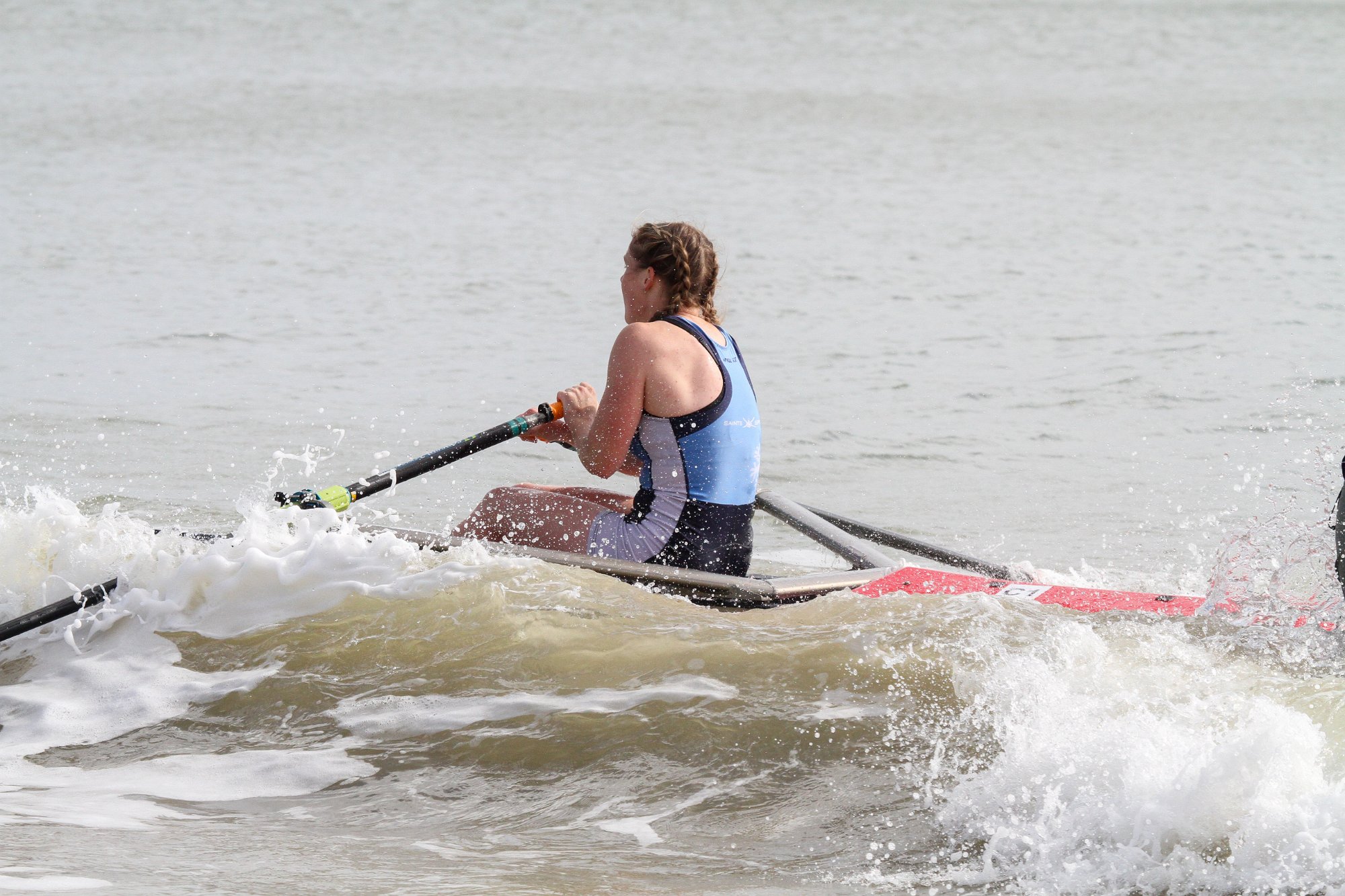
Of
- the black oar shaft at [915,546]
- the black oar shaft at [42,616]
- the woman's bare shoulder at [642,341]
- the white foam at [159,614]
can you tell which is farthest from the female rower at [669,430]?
the black oar shaft at [42,616]

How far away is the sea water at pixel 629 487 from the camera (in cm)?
373

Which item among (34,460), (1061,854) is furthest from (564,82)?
(1061,854)

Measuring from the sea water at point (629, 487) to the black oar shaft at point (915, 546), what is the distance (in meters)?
0.10

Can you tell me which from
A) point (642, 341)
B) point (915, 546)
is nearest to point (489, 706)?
point (642, 341)

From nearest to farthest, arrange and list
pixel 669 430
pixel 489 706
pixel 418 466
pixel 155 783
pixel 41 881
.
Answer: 1. pixel 41 881
2. pixel 155 783
3. pixel 489 706
4. pixel 669 430
5. pixel 418 466

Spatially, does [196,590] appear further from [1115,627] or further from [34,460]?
[34,460]

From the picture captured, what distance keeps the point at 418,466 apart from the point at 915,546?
2102 mm

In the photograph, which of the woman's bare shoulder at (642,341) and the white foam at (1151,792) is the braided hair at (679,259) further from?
the white foam at (1151,792)

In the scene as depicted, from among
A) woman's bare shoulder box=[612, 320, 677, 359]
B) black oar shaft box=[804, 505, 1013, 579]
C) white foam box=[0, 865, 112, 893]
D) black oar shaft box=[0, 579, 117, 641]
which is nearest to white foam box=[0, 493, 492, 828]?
black oar shaft box=[0, 579, 117, 641]

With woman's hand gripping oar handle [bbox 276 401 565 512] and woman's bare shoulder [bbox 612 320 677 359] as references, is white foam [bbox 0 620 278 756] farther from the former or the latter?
woman's bare shoulder [bbox 612 320 677 359]

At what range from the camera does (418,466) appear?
17.8 ft

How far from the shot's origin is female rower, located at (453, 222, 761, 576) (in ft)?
15.6

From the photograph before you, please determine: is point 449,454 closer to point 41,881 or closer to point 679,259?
point 679,259

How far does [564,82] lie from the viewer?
2598 centimetres
